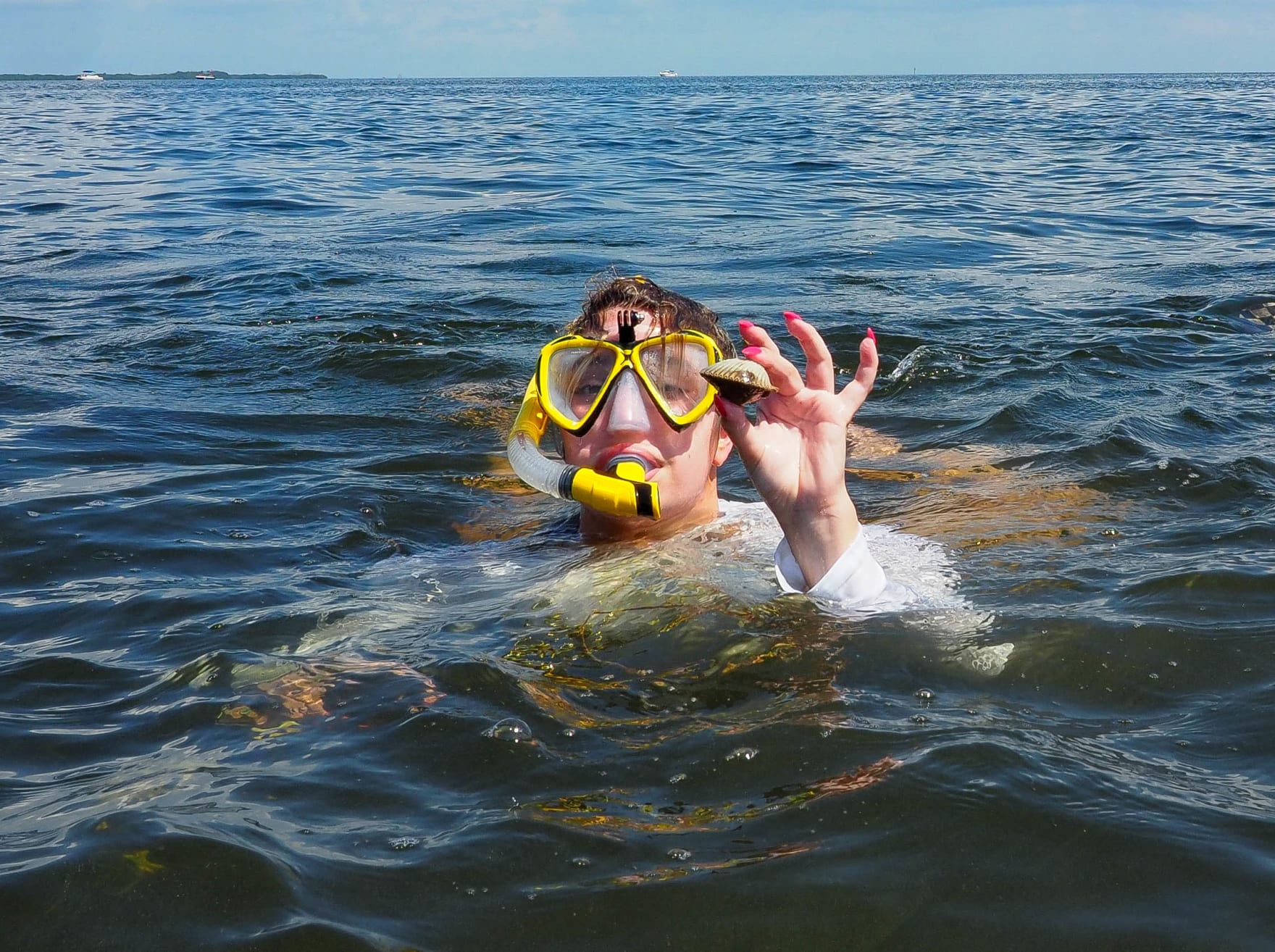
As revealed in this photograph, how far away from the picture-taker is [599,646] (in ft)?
10.2

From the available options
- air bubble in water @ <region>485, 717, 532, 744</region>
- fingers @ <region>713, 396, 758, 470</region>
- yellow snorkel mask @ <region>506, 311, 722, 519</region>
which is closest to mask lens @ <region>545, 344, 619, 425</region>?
yellow snorkel mask @ <region>506, 311, 722, 519</region>

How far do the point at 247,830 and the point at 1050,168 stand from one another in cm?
1708

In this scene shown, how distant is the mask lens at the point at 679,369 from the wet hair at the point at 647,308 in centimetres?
16

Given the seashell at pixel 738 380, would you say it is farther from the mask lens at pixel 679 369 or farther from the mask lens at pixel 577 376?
the mask lens at pixel 577 376

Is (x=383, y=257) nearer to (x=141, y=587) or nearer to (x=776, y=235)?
(x=776, y=235)

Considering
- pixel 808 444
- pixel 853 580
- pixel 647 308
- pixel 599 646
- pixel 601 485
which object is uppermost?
pixel 647 308

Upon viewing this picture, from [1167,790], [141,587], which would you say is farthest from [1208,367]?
[141,587]

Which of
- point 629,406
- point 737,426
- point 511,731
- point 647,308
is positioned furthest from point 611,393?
point 511,731

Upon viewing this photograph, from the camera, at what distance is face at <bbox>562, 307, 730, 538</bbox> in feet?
10.7

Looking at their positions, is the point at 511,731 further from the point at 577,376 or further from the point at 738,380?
the point at 577,376

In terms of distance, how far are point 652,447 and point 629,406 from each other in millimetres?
134

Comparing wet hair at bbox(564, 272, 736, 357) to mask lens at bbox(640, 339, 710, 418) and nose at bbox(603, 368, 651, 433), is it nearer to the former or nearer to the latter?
mask lens at bbox(640, 339, 710, 418)

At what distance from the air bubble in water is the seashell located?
2.93 feet

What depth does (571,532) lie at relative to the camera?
13.0 ft
